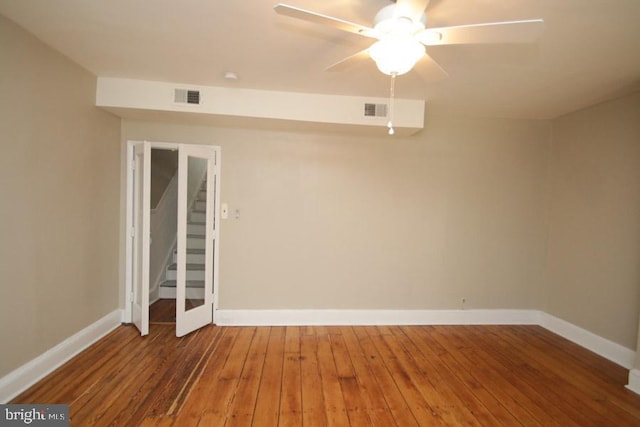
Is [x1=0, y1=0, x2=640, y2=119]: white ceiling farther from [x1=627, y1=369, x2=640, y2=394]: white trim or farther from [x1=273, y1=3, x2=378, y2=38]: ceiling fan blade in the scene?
[x1=627, y1=369, x2=640, y2=394]: white trim

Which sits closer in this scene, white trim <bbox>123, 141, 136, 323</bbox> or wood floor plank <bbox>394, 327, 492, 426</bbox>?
wood floor plank <bbox>394, 327, 492, 426</bbox>

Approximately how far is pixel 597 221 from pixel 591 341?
1.26 m

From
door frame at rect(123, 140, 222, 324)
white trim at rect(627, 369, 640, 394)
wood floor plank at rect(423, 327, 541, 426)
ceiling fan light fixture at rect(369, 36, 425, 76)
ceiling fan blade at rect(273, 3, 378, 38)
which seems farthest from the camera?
door frame at rect(123, 140, 222, 324)

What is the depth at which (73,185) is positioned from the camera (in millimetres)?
2383

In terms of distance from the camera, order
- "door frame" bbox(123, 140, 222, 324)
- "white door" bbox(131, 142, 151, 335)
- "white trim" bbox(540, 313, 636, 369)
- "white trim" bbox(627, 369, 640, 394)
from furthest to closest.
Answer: "door frame" bbox(123, 140, 222, 324)
"white door" bbox(131, 142, 151, 335)
"white trim" bbox(540, 313, 636, 369)
"white trim" bbox(627, 369, 640, 394)

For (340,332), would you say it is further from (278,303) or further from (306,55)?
(306,55)

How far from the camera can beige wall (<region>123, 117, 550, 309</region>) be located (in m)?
3.20

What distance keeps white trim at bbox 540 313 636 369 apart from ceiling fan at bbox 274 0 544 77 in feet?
10.3

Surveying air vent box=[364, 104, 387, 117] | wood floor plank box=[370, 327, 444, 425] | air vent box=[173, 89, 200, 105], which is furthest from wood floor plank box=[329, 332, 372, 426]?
air vent box=[173, 89, 200, 105]

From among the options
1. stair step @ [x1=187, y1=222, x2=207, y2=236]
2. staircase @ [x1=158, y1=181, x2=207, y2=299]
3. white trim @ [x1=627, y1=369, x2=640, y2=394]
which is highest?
stair step @ [x1=187, y1=222, x2=207, y2=236]

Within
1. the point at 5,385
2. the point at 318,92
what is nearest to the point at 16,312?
the point at 5,385

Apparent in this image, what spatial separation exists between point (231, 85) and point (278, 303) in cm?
245

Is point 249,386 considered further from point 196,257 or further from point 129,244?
point 129,244

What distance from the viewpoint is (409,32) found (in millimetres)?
1337
